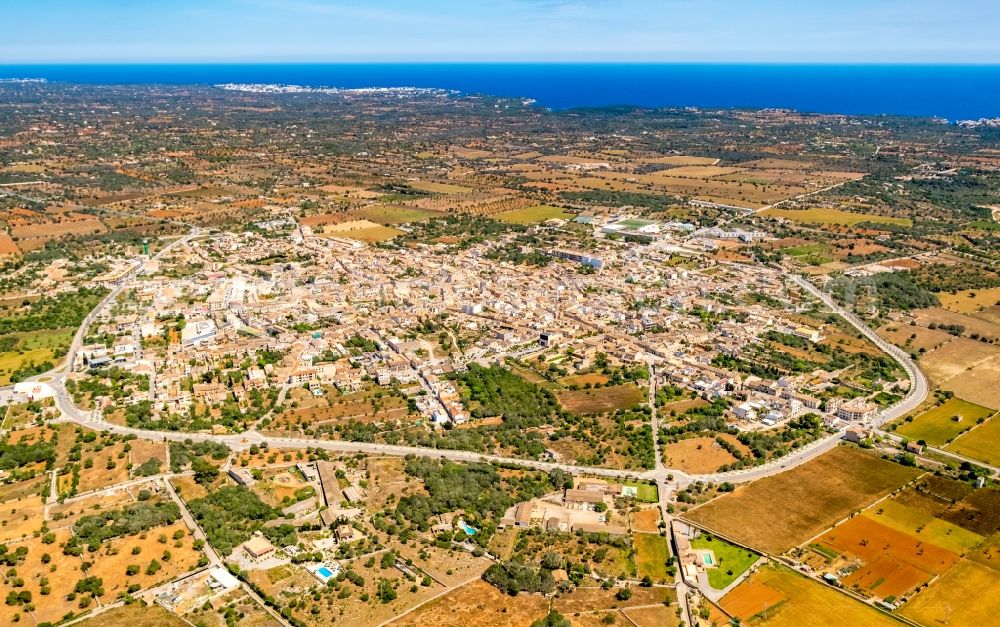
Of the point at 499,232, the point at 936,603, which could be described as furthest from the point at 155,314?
the point at 936,603

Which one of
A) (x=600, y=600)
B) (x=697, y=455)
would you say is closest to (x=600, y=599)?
(x=600, y=600)

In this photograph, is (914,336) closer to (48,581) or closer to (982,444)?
(982,444)

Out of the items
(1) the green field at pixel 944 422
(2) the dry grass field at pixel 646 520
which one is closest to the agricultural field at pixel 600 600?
(2) the dry grass field at pixel 646 520

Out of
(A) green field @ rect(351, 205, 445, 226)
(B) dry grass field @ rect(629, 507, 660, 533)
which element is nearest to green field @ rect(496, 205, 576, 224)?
(A) green field @ rect(351, 205, 445, 226)

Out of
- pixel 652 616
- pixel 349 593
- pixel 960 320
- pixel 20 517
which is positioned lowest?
pixel 652 616

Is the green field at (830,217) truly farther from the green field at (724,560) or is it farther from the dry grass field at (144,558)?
the dry grass field at (144,558)

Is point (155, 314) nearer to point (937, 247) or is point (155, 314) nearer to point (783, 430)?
point (783, 430)

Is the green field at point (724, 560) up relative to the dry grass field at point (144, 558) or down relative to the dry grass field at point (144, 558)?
down
